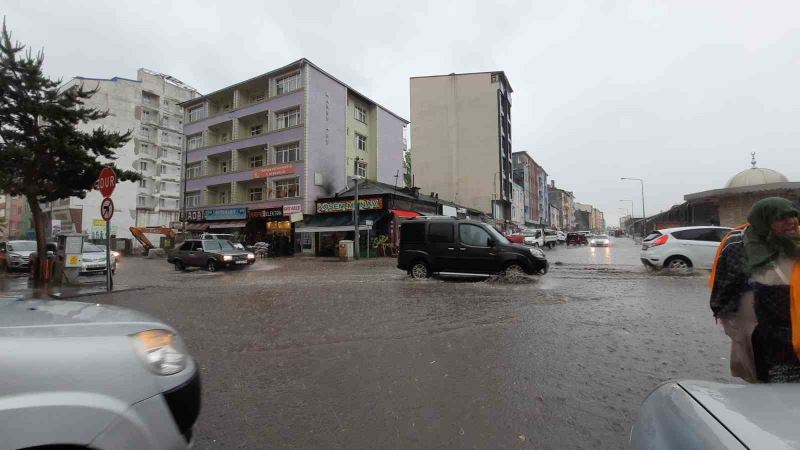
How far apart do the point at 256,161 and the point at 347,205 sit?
42.4 ft

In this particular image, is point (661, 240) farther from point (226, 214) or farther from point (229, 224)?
point (226, 214)

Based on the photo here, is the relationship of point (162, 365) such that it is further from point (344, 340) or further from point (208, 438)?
point (344, 340)

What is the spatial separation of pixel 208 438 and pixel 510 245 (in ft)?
32.2

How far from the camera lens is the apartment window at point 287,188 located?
33.4 meters

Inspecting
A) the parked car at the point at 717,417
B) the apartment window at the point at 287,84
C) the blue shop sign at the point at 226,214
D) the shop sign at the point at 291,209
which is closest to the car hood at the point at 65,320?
the parked car at the point at 717,417

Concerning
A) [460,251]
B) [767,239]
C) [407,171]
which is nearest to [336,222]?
[460,251]

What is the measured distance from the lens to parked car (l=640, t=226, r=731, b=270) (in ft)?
41.3

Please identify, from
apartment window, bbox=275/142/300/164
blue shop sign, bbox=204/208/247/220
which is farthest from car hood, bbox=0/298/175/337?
blue shop sign, bbox=204/208/247/220

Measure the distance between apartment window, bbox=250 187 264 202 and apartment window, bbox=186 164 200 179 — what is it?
826cm

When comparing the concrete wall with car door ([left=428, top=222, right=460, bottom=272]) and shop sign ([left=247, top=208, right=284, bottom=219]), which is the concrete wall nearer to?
shop sign ([left=247, top=208, right=284, bottom=219])

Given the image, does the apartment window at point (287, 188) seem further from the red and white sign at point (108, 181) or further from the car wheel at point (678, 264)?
the car wheel at point (678, 264)

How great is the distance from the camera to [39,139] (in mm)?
12102

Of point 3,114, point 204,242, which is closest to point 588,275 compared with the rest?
point 204,242

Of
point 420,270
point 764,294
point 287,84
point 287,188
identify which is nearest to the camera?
point 764,294
